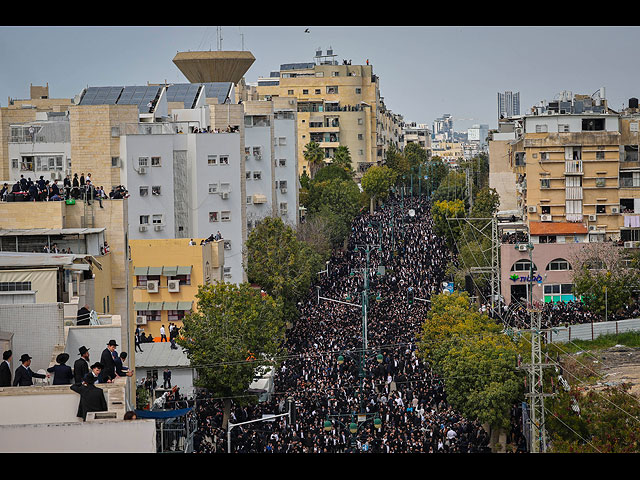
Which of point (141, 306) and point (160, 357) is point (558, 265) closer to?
point (141, 306)

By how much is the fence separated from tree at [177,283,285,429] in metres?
14.4

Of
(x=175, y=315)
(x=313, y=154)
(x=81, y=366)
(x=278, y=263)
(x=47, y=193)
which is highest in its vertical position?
(x=313, y=154)

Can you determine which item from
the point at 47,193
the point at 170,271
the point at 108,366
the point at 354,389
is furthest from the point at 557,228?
the point at 108,366

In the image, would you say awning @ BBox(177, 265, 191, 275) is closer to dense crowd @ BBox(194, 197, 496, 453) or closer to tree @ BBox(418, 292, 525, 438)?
dense crowd @ BBox(194, 197, 496, 453)

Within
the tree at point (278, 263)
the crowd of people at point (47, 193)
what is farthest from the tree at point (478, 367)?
the tree at point (278, 263)

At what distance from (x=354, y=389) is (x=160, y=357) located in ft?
19.9

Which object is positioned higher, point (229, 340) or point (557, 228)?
point (557, 228)

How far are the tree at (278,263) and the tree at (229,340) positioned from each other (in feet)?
44.9

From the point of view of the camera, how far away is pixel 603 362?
41062 mm

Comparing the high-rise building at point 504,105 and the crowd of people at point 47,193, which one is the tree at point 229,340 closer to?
the crowd of people at point 47,193

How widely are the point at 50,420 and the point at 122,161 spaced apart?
124 ft

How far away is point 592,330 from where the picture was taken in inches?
1838

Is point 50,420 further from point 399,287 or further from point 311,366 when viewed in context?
point 399,287
